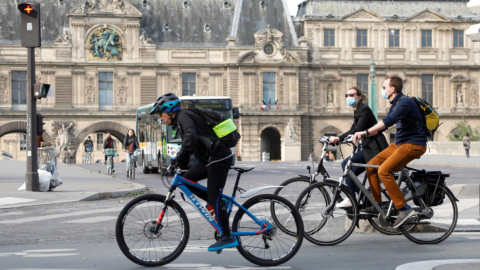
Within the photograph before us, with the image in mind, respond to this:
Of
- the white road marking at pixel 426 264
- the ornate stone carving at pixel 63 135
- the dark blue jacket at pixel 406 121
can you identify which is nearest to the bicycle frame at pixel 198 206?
the white road marking at pixel 426 264

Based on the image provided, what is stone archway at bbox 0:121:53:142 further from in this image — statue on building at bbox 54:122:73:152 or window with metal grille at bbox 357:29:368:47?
window with metal grille at bbox 357:29:368:47

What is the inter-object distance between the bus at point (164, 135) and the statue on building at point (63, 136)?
23.3 meters

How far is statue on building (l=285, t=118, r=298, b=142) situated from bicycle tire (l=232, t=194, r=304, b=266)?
47.1 meters

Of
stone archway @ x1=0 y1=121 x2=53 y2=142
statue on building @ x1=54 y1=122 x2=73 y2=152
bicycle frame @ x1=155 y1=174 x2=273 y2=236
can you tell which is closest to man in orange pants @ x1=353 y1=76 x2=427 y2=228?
bicycle frame @ x1=155 y1=174 x2=273 y2=236

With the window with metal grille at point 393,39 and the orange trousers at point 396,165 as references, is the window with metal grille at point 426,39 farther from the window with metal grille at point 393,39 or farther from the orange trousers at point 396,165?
the orange trousers at point 396,165

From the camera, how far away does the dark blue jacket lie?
7734 millimetres

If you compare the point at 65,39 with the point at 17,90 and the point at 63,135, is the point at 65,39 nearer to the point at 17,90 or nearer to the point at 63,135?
the point at 17,90

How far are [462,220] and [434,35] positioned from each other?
162ft

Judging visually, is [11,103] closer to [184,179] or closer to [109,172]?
[109,172]

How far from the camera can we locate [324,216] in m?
7.83

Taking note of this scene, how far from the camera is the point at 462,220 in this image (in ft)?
32.8

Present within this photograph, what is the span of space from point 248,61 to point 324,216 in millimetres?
46923

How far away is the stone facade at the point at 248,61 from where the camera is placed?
174ft

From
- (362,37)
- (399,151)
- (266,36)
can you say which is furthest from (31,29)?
(362,37)
